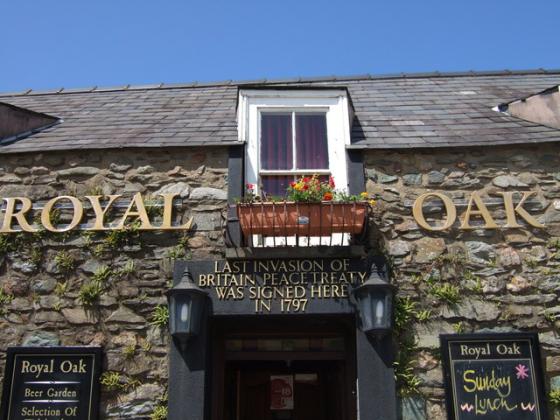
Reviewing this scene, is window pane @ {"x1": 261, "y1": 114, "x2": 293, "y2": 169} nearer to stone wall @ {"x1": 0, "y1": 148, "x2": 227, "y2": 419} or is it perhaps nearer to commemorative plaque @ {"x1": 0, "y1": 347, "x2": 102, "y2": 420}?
stone wall @ {"x1": 0, "y1": 148, "x2": 227, "y2": 419}

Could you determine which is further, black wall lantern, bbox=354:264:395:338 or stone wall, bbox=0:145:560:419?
stone wall, bbox=0:145:560:419

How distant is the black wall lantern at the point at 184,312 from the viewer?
16.5 feet

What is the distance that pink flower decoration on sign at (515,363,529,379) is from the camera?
4949 millimetres

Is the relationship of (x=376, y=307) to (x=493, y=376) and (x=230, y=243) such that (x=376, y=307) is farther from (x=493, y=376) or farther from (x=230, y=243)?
(x=230, y=243)

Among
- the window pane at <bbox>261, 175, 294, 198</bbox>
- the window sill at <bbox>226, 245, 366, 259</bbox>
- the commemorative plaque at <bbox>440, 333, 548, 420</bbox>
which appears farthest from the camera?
the window pane at <bbox>261, 175, 294, 198</bbox>

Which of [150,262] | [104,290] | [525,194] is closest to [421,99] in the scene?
[525,194]

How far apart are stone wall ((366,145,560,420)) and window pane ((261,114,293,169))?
946 mm

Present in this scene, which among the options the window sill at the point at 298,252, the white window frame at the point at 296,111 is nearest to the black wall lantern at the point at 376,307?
the window sill at the point at 298,252

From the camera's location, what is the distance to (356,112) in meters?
6.86

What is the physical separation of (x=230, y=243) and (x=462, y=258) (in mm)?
2348

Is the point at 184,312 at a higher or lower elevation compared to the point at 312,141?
lower

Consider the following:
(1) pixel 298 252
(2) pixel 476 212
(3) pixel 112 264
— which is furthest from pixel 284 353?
(2) pixel 476 212

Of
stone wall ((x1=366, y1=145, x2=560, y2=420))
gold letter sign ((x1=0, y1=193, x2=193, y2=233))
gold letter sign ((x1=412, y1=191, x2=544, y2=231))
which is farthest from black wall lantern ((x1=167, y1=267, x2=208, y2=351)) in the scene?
gold letter sign ((x1=412, y1=191, x2=544, y2=231))

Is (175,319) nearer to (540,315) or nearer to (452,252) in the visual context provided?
(452,252)
